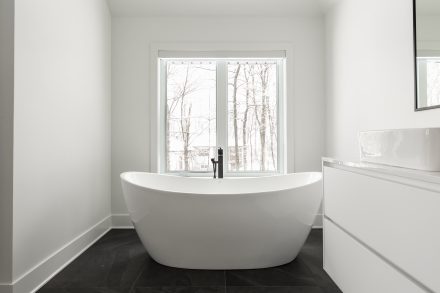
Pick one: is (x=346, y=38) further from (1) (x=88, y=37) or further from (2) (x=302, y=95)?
(1) (x=88, y=37)

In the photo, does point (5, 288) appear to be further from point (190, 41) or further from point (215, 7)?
point (215, 7)

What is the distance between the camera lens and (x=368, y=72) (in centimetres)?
231

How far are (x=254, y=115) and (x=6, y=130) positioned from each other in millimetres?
2341

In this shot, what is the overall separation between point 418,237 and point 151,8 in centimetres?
305

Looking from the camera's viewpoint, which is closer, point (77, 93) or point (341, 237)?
point (341, 237)

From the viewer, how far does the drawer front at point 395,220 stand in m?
0.96

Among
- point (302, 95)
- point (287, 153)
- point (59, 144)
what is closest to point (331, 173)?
point (287, 153)

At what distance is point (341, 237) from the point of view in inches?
66.6

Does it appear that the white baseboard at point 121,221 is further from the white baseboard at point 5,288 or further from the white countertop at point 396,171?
the white countertop at point 396,171

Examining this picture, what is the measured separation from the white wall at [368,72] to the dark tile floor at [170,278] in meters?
1.11

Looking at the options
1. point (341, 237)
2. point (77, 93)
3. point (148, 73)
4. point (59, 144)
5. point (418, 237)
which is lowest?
point (341, 237)

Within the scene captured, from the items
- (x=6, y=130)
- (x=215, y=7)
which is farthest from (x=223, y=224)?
(x=215, y=7)

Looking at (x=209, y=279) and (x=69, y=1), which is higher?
(x=69, y=1)

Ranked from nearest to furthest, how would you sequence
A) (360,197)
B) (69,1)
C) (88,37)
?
(360,197), (69,1), (88,37)
